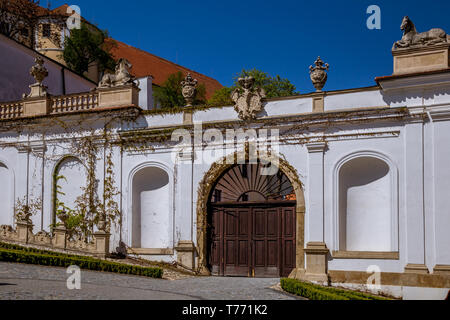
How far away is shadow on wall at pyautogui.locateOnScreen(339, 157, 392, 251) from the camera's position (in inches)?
695

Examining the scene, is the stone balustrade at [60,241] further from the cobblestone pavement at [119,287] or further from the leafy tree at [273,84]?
the leafy tree at [273,84]

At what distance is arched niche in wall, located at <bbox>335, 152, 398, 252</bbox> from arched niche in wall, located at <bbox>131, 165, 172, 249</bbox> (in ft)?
20.6

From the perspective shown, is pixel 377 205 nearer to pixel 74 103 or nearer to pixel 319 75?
pixel 319 75

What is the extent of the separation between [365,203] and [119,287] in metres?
8.31

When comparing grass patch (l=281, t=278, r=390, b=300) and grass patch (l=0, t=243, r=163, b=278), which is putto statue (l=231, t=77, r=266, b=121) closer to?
grass patch (l=0, t=243, r=163, b=278)

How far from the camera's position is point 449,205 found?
16375 mm

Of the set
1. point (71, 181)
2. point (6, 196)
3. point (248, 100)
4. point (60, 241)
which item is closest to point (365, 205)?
point (248, 100)

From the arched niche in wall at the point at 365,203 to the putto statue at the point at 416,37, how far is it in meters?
3.47

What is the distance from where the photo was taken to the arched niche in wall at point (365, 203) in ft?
57.6

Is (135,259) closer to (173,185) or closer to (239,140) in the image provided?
(173,185)

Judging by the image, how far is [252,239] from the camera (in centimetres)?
1916

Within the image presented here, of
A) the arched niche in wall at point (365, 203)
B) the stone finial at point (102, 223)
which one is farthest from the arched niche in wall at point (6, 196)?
the arched niche in wall at point (365, 203)

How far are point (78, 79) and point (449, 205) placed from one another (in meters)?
22.5

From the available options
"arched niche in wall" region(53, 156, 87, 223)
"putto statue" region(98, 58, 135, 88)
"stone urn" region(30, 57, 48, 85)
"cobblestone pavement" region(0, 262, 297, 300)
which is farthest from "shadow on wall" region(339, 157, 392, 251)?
"stone urn" region(30, 57, 48, 85)
